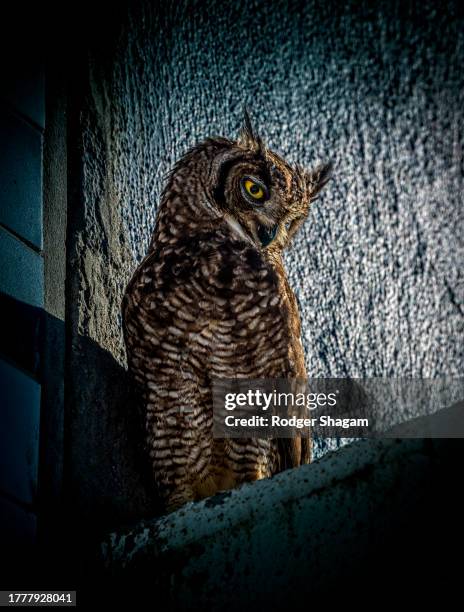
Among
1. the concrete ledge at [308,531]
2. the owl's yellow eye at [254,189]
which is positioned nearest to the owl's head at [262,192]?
the owl's yellow eye at [254,189]

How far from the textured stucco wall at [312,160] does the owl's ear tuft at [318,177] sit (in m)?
0.02

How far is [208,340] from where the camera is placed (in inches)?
61.9

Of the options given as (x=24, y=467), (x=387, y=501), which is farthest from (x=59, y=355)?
(x=387, y=501)

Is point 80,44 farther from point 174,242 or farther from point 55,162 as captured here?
point 174,242

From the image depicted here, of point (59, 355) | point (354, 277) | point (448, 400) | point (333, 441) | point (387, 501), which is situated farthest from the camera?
point (333, 441)

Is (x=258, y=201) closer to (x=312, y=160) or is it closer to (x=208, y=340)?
(x=312, y=160)

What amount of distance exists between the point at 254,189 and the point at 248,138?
A: 178mm

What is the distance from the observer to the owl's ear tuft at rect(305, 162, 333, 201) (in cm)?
180

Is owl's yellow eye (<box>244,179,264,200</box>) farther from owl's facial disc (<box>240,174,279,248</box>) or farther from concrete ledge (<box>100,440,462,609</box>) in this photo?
concrete ledge (<box>100,440,462,609</box>)

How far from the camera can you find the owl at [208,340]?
1580 mm

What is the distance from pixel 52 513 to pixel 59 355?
1.10ft

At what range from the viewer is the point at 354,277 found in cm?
169
